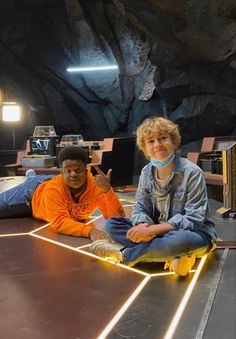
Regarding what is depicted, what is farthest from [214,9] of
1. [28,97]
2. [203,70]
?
[28,97]

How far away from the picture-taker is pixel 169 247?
6.75 feet

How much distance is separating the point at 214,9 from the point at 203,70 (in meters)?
1.70

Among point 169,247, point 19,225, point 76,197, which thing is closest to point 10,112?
point 19,225

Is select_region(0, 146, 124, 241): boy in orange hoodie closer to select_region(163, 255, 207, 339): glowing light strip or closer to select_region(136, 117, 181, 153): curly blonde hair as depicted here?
select_region(136, 117, 181, 153): curly blonde hair

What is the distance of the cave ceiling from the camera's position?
631cm

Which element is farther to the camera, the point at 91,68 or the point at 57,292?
the point at 91,68

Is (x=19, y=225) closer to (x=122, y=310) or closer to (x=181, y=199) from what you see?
(x=181, y=199)

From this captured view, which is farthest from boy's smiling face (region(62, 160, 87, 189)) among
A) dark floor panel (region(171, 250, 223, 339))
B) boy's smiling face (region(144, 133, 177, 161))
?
dark floor panel (region(171, 250, 223, 339))

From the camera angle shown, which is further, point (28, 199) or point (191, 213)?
point (28, 199)

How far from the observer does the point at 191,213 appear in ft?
7.00

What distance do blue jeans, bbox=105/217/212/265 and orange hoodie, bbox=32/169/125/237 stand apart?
0.58m

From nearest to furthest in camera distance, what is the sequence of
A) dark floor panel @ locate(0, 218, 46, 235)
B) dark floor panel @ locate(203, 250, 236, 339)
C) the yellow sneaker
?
dark floor panel @ locate(203, 250, 236, 339) → the yellow sneaker → dark floor panel @ locate(0, 218, 46, 235)

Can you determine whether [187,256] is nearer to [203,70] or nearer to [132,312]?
[132,312]

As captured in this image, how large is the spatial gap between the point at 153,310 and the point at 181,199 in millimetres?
693
